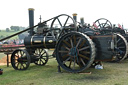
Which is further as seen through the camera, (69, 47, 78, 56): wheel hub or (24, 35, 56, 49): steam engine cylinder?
(24, 35, 56, 49): steam engine cylinder

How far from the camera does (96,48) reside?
655cm

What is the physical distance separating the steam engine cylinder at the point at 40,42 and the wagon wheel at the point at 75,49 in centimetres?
92

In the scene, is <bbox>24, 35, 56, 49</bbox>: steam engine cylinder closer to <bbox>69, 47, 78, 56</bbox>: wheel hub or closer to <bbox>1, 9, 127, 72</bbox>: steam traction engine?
<bbox>1, 9, 127, 72</bbox>: steam traction engine

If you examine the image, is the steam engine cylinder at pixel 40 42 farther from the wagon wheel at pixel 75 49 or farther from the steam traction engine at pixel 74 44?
the wagon wheel at pixel 75 49

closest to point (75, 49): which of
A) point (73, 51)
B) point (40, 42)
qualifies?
point (73, 51)

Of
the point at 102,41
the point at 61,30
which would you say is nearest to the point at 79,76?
the point at 102,41

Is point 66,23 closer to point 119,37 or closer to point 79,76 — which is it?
point 79,76

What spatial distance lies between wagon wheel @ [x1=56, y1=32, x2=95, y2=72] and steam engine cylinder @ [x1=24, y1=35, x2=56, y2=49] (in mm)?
925

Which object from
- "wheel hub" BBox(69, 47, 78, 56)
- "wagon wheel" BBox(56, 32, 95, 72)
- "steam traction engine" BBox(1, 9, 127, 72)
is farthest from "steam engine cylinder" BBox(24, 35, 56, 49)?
"wheel hub" BBox(69, 47, 78, 56)

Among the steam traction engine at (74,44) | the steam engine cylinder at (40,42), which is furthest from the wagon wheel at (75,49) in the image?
the steam engine cylinder at (40,42)

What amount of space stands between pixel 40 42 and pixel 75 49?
2.18 metres

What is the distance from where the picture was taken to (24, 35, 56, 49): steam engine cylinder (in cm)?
790

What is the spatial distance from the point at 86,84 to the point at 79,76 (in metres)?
0.96

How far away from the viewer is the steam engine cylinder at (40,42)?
25.9 feet
